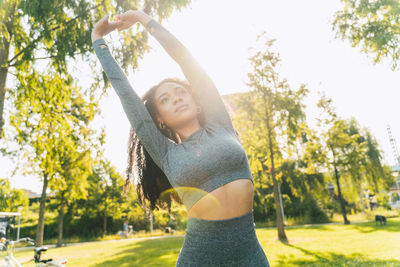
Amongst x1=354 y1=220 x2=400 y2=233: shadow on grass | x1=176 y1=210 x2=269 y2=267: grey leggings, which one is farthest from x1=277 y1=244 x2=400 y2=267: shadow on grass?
x1=354 y1=220 x2=400 y2=233: shadow on grass

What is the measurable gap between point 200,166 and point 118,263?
10092 mm

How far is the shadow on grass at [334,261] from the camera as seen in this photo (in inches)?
268

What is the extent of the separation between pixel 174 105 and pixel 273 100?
12336mm

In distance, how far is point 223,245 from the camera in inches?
48.8

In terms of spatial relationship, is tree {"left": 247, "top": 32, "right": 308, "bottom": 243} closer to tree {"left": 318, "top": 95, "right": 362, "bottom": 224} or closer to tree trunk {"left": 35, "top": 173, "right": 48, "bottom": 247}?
tree {"left": 318, "top": 95, "right": 362, "bottom": 224}

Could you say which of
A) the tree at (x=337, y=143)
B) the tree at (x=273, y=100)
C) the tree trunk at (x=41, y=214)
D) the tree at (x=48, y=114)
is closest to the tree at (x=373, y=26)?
the tree at (x=273, y=100)

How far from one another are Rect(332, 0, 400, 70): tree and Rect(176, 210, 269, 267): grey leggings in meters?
8.96

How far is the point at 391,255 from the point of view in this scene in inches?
302

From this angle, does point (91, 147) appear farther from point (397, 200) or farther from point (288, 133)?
point (397, 200)

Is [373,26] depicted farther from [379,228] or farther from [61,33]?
[379,228]

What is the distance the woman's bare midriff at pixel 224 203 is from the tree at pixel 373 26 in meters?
8.88

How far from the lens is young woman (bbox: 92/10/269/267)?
1255mm

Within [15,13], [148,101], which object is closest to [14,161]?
[15,13]

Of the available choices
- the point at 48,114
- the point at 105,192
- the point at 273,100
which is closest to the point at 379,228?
the point at 273,100
